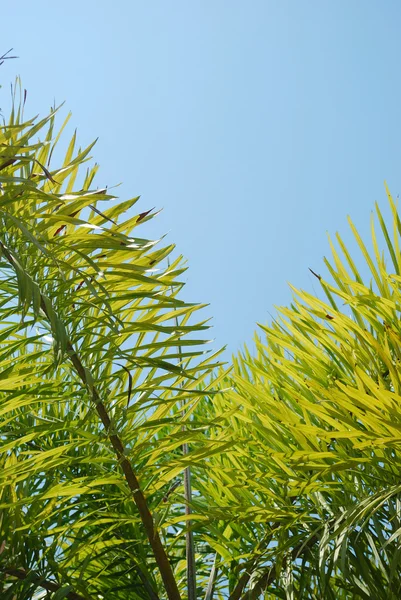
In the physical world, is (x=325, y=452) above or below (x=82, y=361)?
below

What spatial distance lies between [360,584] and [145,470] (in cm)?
18

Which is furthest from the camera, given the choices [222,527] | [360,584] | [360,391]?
[222,527]

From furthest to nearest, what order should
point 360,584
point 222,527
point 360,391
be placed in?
point 222,527 < point 360,584 < point 360,391

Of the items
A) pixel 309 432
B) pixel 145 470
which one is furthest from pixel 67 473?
pixel 309 432

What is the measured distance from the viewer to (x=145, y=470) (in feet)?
1.95

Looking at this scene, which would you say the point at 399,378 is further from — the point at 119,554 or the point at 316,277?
the point at 119,554

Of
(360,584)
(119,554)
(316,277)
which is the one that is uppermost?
(316,277)

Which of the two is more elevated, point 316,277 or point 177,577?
point 316,277

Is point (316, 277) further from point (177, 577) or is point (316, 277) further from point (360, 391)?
point (177, 577)

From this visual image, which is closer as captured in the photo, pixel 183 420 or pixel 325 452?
pixel 325 452

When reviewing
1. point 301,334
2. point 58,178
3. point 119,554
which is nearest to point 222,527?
point 119,554

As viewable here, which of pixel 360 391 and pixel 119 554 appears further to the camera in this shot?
pixel 119 554

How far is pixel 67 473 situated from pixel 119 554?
0.10 metres

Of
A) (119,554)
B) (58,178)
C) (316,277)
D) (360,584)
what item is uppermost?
(58,178)
